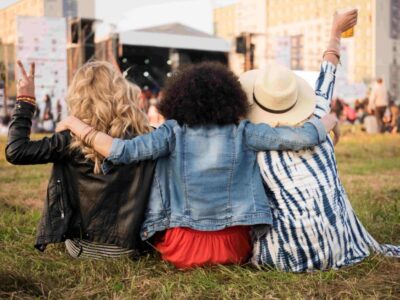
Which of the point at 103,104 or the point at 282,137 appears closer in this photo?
the point at 282,137

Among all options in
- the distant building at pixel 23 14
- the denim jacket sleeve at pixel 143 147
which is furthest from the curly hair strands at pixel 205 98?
the distant building at pixel 23 14

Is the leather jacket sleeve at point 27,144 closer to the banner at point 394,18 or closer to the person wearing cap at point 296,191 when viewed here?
the person wearing cap at point 296,191

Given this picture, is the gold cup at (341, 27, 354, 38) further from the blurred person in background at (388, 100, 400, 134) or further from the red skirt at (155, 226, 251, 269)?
the blurred person in background at (388, 100, 400, 134)

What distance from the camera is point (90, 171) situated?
101 inches

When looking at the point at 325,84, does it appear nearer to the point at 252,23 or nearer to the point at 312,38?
the point at 312,38

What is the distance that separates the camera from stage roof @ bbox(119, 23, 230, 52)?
52.5 feet

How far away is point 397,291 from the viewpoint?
2270 mm

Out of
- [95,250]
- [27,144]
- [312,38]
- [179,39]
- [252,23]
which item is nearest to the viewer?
[27,144]

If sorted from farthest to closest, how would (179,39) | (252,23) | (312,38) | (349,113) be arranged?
1. (179,39)
2. (349,113)
3. (252,23)
4. (312,38)

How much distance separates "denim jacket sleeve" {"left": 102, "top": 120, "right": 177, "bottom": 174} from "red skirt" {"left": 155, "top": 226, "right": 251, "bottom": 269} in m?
0.36

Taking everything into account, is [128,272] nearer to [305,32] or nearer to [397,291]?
[397,291]

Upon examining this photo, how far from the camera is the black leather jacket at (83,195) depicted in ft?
8.29

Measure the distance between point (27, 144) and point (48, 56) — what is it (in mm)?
8397

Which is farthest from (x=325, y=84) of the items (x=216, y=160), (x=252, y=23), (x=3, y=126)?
(x=252, y=23)
